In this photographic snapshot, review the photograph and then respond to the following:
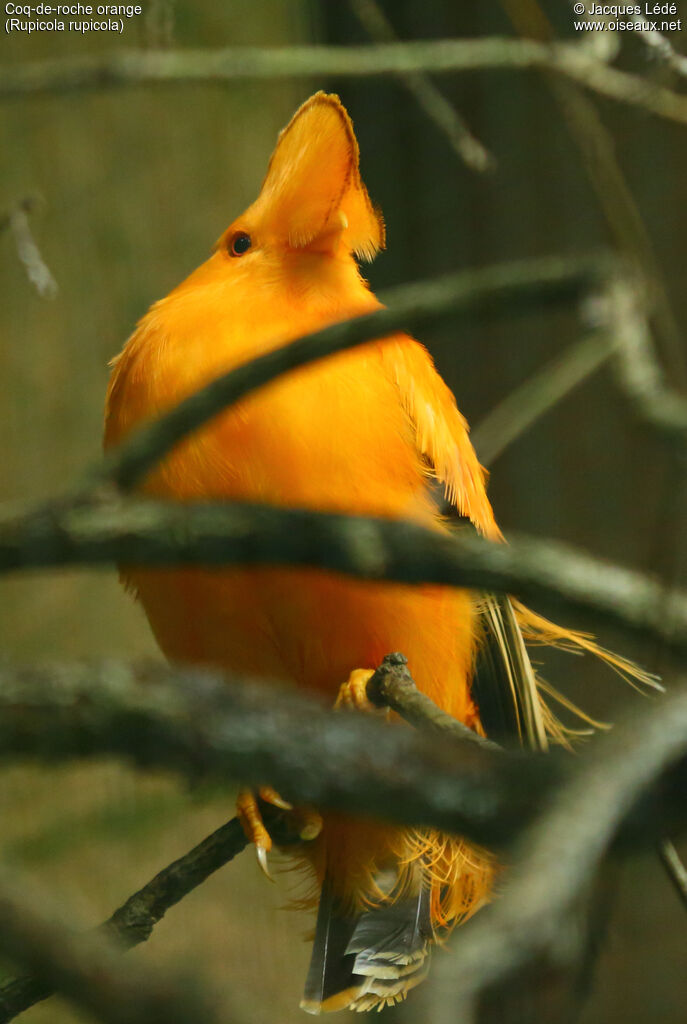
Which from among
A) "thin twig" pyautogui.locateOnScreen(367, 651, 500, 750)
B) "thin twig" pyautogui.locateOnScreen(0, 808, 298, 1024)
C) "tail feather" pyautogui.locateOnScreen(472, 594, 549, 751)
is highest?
"thin twig" pyautogui.locateOnScreen(367, 651, 500, 750)

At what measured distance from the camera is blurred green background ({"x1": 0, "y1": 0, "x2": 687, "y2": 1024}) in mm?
998

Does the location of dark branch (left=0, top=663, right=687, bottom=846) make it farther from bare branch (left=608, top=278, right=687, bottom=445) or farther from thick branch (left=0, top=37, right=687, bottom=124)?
thick branch (left=0, top=37, right=687, bottom=124)

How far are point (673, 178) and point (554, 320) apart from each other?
8.7 inches

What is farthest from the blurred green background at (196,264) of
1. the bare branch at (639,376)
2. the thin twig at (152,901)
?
the bare branch at (639,376)

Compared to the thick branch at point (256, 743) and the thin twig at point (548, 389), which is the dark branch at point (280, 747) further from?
the thin twig at point (548, 389)

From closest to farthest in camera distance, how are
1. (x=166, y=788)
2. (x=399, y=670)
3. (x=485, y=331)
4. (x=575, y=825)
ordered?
(x=575, y=825), (x=399, y=670), (x=485, y=331), (x=166, y=788)

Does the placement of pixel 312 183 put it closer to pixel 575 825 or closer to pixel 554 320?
pixel 554 320

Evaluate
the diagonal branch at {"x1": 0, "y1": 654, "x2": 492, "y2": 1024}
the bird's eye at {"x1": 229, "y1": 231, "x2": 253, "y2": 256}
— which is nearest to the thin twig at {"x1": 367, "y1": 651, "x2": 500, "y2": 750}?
the diagonal branch at {"x1": 0, "y1": 654, "x2": 492, "y2": 1024}

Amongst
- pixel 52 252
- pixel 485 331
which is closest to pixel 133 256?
pixel 52 252

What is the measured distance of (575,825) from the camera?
20 cm

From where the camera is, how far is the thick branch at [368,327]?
0.32 m

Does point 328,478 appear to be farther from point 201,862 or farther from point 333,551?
point 333,551

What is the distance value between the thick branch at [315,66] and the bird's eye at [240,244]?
0.36ft

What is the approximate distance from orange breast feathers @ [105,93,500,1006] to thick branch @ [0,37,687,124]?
0.12 ft
